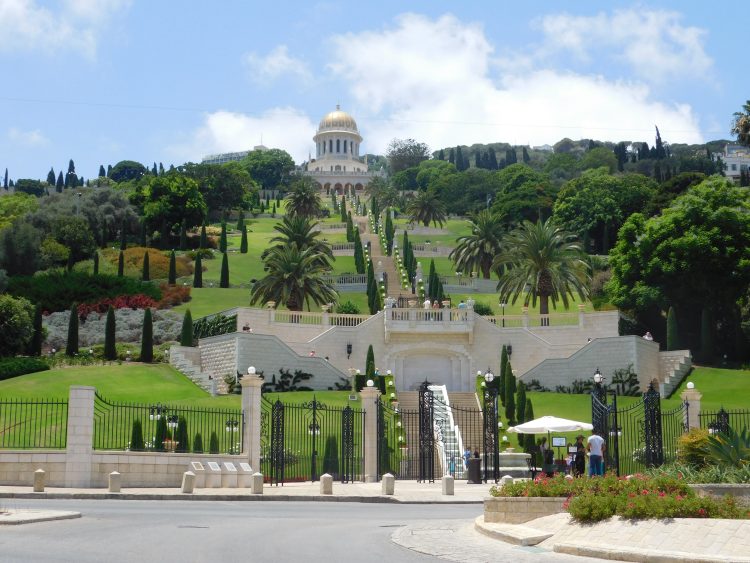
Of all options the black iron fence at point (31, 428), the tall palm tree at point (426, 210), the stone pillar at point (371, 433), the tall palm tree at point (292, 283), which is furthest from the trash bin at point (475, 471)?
the tall palm tree at point (426, 210)

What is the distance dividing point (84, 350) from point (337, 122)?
437ft

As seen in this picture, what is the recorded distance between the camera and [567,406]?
51125mm

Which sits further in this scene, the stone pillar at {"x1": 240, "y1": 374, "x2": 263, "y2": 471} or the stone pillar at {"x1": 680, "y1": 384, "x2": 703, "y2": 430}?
the stone pillar at {"x1": 680, "y1": 384, "x2": 703, "y2": 430}

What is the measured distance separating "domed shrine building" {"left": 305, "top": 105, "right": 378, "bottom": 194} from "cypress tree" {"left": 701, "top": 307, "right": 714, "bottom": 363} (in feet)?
412

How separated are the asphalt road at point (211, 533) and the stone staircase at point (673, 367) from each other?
1245 inches

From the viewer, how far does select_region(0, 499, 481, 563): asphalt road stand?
1575 centimetres

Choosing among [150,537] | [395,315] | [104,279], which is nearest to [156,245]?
[104,279]

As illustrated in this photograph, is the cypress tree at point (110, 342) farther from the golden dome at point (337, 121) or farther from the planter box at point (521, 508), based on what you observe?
the golden dome at point (337, 121)

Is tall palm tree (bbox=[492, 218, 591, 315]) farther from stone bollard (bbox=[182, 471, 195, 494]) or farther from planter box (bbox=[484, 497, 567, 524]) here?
planter box (bbox=[484, 497, 567, 524])

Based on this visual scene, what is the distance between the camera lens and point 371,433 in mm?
37000

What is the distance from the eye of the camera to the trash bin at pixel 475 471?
118 feet

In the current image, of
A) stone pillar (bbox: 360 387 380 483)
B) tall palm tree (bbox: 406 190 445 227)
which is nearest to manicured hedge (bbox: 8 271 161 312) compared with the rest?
stone pillar (bbox: 360 387 380 483)

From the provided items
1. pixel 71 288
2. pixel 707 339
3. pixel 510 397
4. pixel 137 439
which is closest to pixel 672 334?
pixel 707 339

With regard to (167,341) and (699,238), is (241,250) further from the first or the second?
(699,238)
